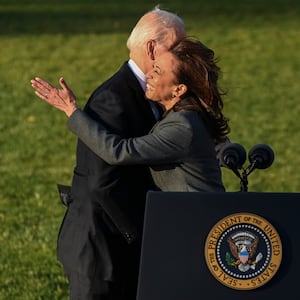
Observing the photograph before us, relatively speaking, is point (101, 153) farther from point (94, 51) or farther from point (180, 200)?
point (94, 51)

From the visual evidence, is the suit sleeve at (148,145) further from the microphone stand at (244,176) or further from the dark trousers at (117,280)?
the dark trousers at (117,280)

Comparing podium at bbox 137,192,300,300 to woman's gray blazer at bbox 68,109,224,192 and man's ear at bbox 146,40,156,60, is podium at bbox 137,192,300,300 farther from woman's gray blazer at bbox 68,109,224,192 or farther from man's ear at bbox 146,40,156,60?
man's ear at bbox 146,40,156,60

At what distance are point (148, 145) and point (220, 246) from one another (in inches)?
22.4

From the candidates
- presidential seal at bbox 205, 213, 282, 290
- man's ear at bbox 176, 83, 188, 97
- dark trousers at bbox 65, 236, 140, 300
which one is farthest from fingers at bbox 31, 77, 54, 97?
presidential seal at bbox 205, 213, 282, 290

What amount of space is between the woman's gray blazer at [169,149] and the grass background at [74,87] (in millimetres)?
2408

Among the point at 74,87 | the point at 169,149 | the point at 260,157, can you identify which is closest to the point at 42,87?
the point at 169,149

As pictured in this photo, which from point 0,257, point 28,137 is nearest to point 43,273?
point 0,257

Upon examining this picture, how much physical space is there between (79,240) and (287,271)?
98 cm

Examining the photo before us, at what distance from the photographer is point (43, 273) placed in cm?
744

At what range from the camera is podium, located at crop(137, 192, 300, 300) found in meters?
A: 3.92

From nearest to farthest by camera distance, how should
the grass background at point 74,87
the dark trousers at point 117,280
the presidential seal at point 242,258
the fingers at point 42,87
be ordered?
the presidential seal at point 242,258 → the fingers at point 42,87 → the dark trousers at point 117,280 → the grass background at point 74,87

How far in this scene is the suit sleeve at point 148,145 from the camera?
430 cm

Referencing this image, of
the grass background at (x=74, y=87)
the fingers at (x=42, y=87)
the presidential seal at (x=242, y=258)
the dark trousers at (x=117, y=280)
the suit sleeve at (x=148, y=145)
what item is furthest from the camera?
the grass background at (x=74, y=87)

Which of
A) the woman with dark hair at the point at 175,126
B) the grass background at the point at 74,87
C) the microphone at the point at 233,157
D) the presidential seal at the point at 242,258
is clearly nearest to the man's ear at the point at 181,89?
the woman with dark hair at the point at 175,126
